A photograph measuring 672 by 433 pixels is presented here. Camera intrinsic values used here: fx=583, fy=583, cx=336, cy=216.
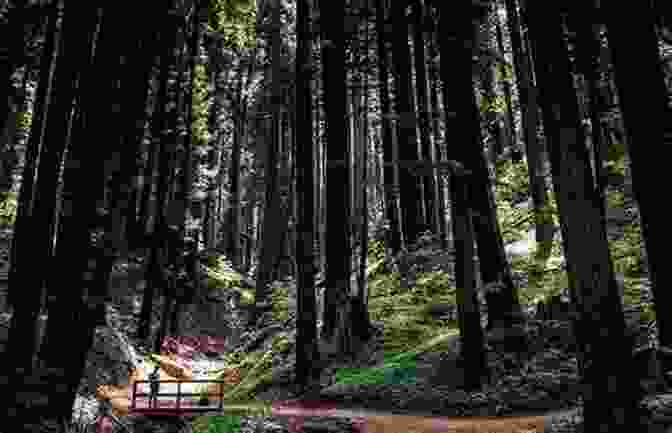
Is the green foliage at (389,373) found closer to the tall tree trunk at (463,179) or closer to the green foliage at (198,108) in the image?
the tall tree trunk at (463,179)

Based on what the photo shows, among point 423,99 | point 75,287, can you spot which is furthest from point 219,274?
point 75,287

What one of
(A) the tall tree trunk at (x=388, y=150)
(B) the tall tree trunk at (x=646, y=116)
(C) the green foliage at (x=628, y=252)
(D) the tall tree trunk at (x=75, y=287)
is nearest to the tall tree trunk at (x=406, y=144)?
(A) the tall tree trunk at (x=388, y=150)

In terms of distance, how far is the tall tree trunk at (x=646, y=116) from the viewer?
8.25 metres

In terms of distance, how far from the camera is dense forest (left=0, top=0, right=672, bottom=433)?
6.34 metres

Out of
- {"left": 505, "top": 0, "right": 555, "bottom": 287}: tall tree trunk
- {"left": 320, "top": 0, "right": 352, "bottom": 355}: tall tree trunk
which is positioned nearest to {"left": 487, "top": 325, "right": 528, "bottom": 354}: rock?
{"left": 320, "top": 0, "right": 352, "bottom": 355}: tall tree trunk

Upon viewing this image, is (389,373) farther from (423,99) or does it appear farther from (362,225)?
(423,99)

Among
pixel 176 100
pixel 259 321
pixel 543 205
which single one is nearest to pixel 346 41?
pixel 176 100

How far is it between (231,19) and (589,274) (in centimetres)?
1151

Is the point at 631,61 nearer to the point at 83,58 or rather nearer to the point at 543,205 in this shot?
the point at 83,58

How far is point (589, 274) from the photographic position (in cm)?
634

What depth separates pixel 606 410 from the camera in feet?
20.2

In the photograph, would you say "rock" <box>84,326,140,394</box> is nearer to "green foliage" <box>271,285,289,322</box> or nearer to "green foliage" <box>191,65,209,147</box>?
"green foliage" <box>271,285,289,322</box>

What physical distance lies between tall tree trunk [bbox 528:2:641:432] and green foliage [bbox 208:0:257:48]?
7.87 metres

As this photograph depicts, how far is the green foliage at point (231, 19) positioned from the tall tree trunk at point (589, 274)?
7.87 meters
